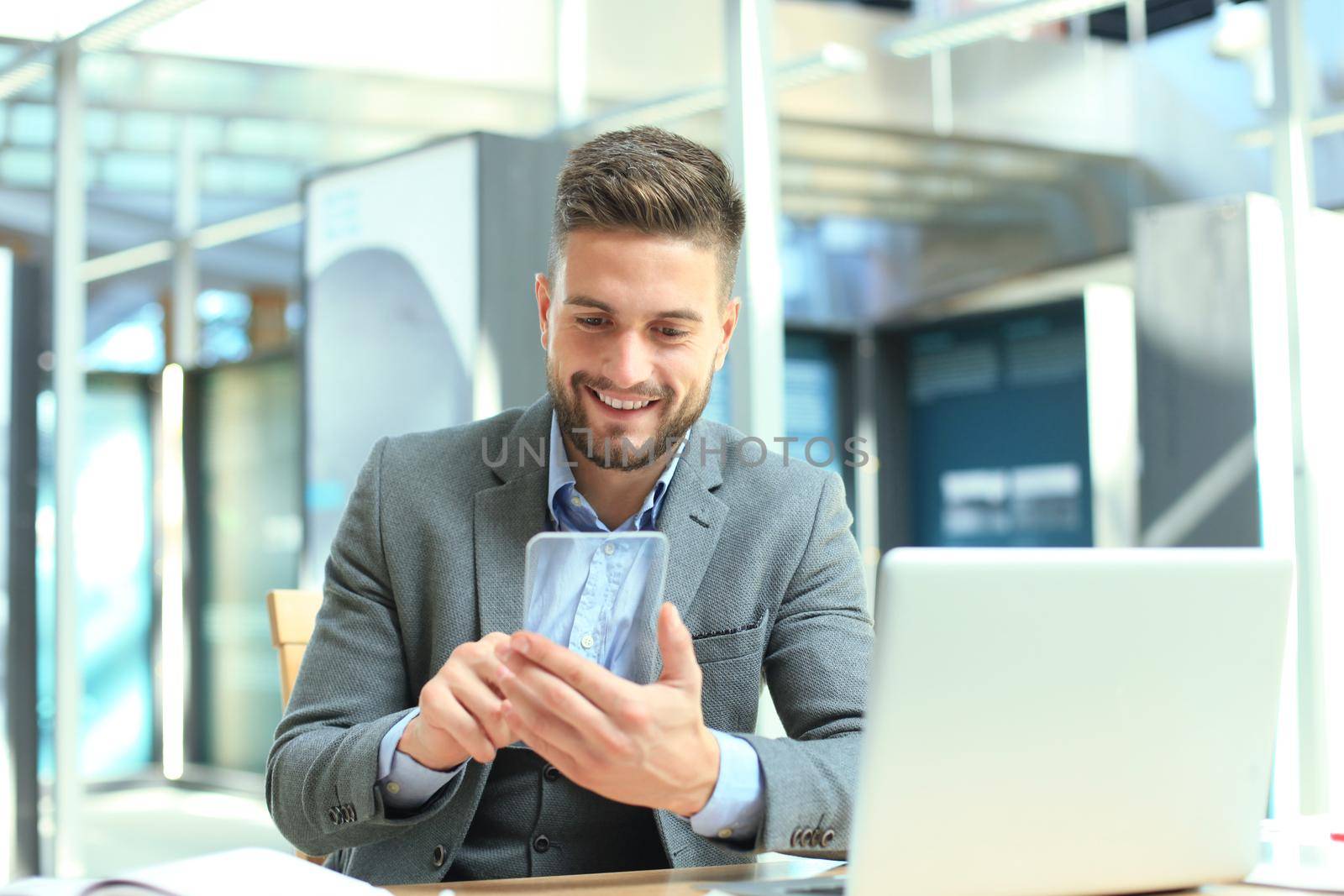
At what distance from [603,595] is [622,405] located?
0.49 meters

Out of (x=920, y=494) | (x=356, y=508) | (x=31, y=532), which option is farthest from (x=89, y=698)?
(x=356, y=508)

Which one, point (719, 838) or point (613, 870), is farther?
point (613, 870)

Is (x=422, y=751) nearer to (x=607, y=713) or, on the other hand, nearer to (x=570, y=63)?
(x=607, y=713)

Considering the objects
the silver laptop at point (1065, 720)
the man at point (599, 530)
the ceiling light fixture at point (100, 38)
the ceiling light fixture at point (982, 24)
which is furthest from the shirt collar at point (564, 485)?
the ceiling light fixture at point (982, 24)

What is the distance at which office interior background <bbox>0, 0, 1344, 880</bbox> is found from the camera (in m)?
4.00

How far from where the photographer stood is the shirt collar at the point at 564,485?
1.69 meters

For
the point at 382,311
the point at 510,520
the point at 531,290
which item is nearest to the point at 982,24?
the point at 531,290

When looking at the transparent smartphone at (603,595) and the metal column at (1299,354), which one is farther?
the metal column at (1299,354)

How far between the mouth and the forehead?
4.2 inches

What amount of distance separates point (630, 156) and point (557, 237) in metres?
0.13

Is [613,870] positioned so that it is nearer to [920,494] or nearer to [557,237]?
[557,237]

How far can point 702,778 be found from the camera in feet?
4.04

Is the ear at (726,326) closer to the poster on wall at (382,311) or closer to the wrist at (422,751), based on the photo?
the wrist at (422,751)

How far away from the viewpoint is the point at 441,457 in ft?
5.65
